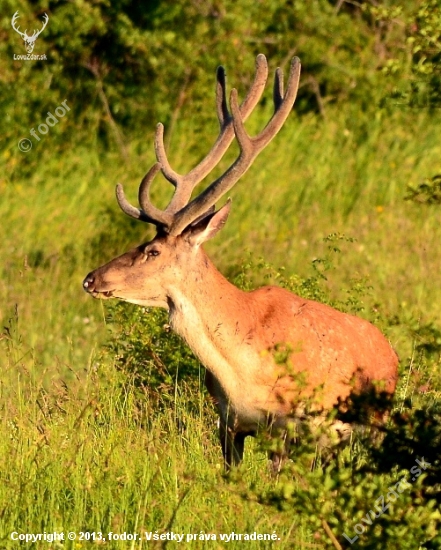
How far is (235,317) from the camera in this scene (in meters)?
6.02

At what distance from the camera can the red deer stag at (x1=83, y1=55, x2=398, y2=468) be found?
5.84 metres

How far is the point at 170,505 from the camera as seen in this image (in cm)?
484

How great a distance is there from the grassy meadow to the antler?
78cm

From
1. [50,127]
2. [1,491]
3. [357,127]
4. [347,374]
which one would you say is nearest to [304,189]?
[357,127]

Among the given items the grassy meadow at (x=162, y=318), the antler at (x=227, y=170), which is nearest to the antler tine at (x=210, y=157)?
the antler at (x=227, y=170)

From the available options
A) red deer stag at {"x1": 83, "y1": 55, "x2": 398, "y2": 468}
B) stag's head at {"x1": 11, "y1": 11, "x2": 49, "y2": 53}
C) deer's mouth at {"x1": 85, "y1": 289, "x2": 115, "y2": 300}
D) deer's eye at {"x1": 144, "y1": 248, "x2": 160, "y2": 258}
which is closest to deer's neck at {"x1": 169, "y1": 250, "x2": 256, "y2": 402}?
red deer stag at {"x1": 83, "y1": 55, "x2": 398, "y2": 468}

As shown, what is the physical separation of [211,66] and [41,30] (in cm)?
163

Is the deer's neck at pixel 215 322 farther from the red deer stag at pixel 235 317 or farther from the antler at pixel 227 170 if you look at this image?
the antler at pixel 227 170

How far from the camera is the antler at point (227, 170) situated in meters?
6.14

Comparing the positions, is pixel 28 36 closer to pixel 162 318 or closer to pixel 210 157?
pixel 162 318

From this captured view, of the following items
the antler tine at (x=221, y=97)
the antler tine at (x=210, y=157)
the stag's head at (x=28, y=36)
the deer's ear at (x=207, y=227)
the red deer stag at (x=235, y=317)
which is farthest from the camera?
the stag's head at (x=28, y=36)

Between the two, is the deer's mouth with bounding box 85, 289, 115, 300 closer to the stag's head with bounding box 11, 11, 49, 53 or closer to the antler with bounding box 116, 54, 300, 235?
the antler with bounding box 116, 54, 300, 235

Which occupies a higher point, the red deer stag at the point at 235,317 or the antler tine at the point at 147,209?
the antler tine at the point at 147,209

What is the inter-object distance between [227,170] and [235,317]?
72 cm
